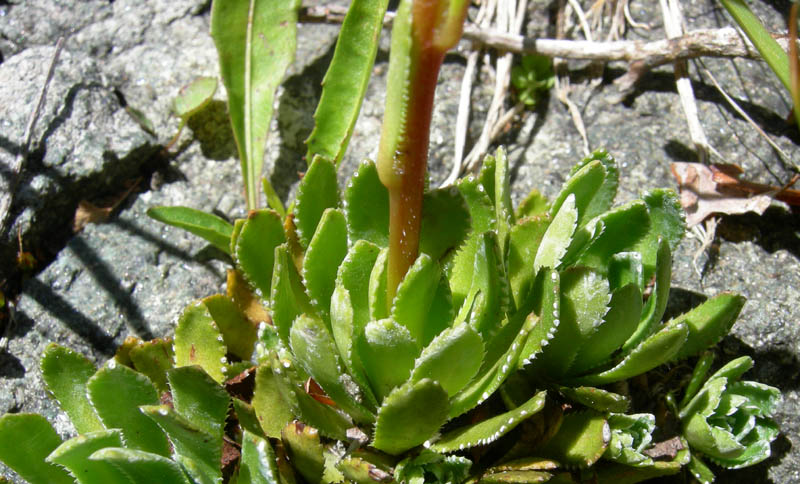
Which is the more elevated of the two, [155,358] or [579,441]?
[155,358]

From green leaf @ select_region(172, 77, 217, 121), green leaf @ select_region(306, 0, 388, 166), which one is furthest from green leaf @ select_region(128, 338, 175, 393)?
green leaf @ select_region(172, 77, 217, 121)

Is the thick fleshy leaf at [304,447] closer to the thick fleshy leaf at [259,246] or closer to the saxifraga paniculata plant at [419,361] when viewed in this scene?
the saxifraga paniculata plant at [419,361]

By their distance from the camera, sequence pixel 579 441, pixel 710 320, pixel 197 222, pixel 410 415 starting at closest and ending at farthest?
pixel 410 415
pixel 579 441
pixel 710 320
pixel 197 222

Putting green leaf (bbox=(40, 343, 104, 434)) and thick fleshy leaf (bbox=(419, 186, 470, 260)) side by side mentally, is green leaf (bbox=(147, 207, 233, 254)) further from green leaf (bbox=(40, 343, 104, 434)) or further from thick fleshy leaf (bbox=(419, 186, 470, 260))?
thick fleshy leaf (bbox=(419, 186, 470, 260))

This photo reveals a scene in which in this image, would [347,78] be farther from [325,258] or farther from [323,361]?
[323,361]

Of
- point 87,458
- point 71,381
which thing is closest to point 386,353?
point 87,458
